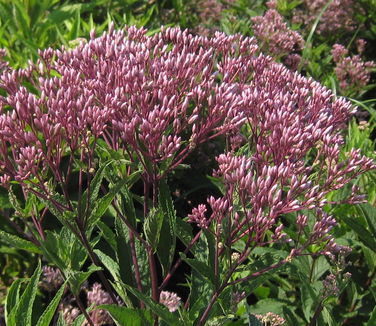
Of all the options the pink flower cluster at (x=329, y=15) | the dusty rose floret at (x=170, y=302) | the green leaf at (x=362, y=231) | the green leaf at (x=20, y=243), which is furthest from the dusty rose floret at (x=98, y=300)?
the pink flower cluster at (x=329, y=15)

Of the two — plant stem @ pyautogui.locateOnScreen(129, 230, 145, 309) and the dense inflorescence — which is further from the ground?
the dense inflorescence

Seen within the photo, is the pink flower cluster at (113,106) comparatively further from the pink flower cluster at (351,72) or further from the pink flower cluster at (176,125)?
the pink flower cluster at (351,72)

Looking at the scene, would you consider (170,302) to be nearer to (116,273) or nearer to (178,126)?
(116,273)

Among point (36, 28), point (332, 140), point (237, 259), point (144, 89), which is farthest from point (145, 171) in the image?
point (36, 28)

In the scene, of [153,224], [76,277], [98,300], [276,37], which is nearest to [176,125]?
[153,224]

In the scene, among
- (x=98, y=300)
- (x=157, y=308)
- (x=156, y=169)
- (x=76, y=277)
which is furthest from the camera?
(x=98, y=300)

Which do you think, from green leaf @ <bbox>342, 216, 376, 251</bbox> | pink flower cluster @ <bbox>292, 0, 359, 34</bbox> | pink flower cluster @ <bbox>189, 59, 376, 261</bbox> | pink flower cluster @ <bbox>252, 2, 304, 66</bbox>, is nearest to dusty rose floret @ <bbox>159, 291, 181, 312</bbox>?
pink flower cluster @ <bbox>189, 59, 376, 261</bbox>

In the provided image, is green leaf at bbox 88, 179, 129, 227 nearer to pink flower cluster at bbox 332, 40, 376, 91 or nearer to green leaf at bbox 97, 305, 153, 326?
green leaf at bbox 97, 305, 153, 326
